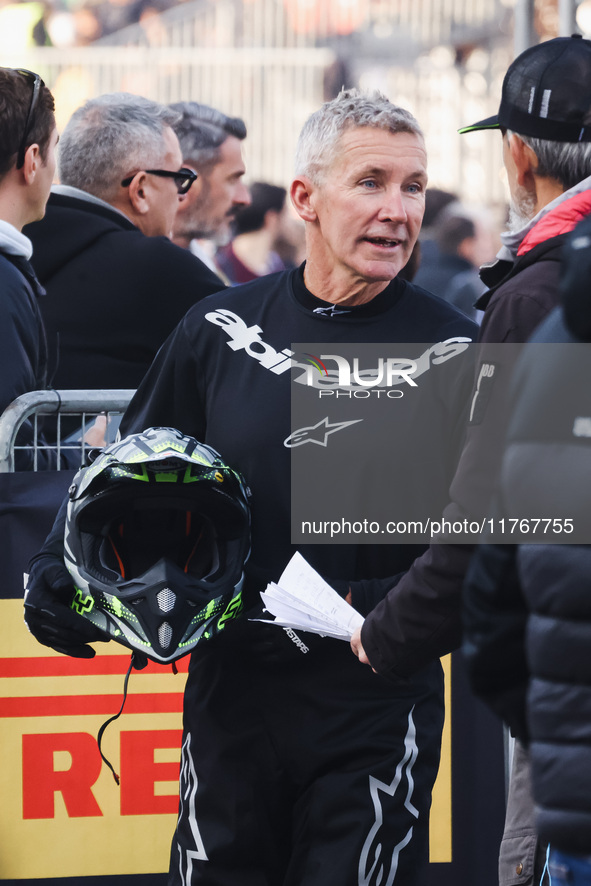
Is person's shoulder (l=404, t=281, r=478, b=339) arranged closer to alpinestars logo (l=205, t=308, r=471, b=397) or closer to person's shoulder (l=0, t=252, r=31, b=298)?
alpinestars logo (l=205, t=308, r=471, b=397)

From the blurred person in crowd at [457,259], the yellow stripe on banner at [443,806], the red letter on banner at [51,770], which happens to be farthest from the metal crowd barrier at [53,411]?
the blurred person in crowd at [457,259]

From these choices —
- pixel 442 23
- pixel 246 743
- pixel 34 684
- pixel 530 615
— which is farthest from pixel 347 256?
pixel 442 23

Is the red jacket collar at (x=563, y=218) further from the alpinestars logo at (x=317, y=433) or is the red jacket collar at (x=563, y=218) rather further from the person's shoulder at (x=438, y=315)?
the alpinestars logo at (x=317, y=433)

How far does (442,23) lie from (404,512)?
20.0 meters

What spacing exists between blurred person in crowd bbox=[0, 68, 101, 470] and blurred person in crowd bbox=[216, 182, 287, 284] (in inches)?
279

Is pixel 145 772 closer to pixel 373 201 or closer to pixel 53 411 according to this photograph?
pixel 53 411

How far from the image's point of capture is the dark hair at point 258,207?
10.8 meters

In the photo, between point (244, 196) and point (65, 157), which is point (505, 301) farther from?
point (244, 196)

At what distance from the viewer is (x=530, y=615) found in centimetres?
174

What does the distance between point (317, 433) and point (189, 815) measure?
2.84 feet

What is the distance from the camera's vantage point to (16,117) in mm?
3643

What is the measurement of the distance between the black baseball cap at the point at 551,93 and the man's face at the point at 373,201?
0.26 meters

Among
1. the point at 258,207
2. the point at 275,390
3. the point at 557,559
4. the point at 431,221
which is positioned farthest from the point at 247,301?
the point at 431,221

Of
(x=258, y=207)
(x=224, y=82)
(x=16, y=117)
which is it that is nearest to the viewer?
(x=16, y=117)
